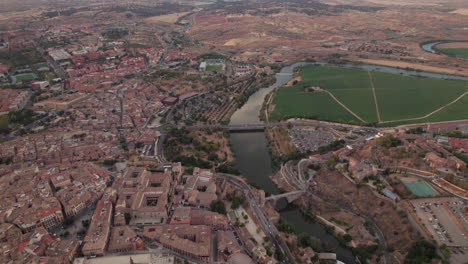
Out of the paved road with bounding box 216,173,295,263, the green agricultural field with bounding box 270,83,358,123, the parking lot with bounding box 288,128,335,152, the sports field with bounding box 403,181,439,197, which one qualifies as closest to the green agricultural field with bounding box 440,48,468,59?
the green agricultural field with bounding box 270,83,358,123

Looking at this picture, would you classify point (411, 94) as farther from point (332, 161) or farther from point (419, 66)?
point (332, 161)

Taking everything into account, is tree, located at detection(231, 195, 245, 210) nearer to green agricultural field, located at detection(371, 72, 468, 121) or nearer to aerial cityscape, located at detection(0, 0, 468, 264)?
aerial cityscape, located at detection(0, 0, 468, 264)

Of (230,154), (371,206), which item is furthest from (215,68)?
(371,206)

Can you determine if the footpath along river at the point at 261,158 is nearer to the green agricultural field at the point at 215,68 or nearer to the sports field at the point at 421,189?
the sports field at the point at 421,189

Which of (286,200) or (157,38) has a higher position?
(157,38)

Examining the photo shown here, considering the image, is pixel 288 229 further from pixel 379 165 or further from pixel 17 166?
pixel 17 166

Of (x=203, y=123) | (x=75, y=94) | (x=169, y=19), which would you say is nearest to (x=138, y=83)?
(x=75, y=94)

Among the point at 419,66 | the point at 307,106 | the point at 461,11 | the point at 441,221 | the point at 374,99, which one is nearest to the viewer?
the point at 441,221
